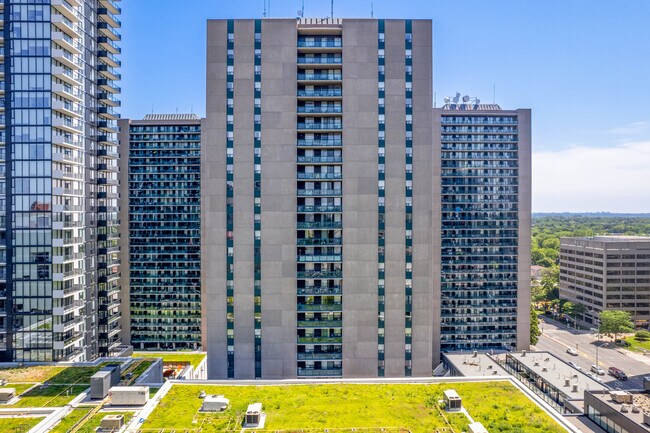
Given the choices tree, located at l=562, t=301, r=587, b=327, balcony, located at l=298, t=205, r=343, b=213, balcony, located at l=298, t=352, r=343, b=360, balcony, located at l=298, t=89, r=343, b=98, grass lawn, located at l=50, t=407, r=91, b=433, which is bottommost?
tree, located at l=562, t=301, r=587, b=327

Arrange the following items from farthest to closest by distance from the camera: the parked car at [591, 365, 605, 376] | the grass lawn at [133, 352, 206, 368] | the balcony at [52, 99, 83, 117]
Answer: the parked car at [591, 365, 605, 376] < the grass lawn at [133, 352, 206, 368] < the balcony at [52, 99, 83, 117]

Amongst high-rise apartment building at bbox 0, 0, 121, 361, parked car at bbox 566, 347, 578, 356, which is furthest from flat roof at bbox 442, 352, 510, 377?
high-rise apartment building at bbox 0, 0, 121, 361

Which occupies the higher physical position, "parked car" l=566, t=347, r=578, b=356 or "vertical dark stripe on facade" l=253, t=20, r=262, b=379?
"vertical dark stripe on facade" l=253, t=20, r=262, b=379

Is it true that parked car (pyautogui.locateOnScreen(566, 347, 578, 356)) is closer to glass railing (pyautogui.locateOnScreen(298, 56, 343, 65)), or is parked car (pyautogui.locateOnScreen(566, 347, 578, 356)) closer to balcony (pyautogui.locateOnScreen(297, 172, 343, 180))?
balcony (pyautogui.locateOnScreen(297, 172, 343, 180))

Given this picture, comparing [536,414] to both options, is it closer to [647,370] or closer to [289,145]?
[289,145]

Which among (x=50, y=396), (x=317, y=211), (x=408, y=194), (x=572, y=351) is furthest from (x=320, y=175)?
(x=572, y=351)

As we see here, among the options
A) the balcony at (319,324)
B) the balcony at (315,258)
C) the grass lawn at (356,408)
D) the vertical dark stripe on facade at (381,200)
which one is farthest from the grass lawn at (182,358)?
the vertical dark stripe on facade at (381,200)

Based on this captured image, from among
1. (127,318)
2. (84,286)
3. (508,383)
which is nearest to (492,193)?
(508,383)
